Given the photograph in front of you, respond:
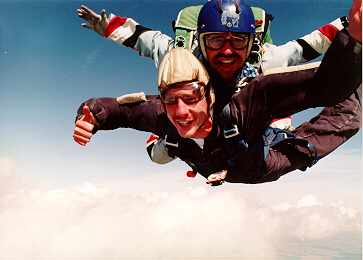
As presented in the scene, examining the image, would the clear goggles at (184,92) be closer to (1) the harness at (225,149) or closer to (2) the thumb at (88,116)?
(1) the harness at (225,149)

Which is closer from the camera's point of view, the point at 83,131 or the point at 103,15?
the point at 83,131

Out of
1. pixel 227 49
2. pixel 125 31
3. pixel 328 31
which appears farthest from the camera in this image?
pixel 125 31

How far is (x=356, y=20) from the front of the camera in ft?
6.77

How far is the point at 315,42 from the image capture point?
3621 mm

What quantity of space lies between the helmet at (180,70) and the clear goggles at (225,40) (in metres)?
0.24

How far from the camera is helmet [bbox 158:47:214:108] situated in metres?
2.77

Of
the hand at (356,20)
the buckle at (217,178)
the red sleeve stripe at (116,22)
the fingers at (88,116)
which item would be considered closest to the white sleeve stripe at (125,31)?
the red sleeve stripe at (116,22)

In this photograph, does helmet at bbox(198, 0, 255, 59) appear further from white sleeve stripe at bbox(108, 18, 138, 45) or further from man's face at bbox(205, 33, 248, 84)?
white sleeve stripe at bbox(108, 18, 138, 45)

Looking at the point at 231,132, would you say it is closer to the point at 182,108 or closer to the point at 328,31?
the point at 182,108

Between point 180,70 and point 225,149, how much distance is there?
2.97 ft

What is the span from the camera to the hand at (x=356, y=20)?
203 cm

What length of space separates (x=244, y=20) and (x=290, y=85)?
2.55ft

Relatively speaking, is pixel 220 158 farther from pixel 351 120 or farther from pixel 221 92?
pixel 351 120

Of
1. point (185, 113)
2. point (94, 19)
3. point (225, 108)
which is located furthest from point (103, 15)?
point (225, 108)
